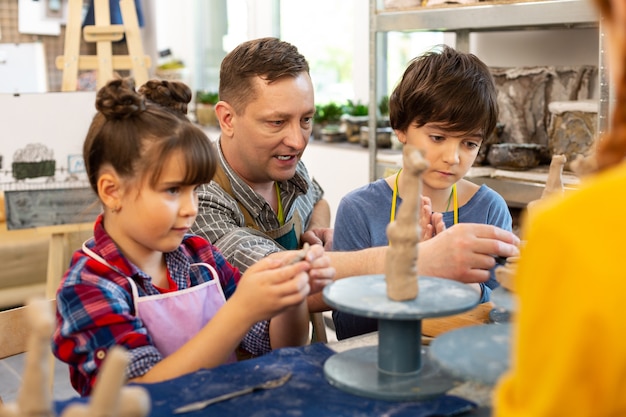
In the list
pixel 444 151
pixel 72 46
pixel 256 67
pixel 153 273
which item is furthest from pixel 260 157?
pixel 72 46

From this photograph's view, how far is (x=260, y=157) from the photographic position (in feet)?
6.24

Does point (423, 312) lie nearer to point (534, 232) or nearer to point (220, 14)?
point (534, 232)

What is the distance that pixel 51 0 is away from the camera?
612 centimetres

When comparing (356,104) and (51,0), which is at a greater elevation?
(51,0)

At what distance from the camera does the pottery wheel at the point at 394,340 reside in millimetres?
998

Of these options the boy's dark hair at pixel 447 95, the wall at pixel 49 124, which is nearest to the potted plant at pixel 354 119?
the wall at pixel 49 124

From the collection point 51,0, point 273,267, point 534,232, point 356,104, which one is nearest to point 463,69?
point 273,267

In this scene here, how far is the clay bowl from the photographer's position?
2.66 m

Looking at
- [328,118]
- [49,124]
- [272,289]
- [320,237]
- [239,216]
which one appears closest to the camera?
[272,289]

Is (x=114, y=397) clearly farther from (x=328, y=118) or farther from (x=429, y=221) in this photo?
(x=328, y=118)

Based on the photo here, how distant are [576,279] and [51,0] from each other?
244 inches

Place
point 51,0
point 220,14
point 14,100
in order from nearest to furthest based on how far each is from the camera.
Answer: point 14,100 → point 220,14 → point 51,0

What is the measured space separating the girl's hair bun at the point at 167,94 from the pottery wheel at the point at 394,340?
21.3 inches

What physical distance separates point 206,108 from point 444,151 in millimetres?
3827
